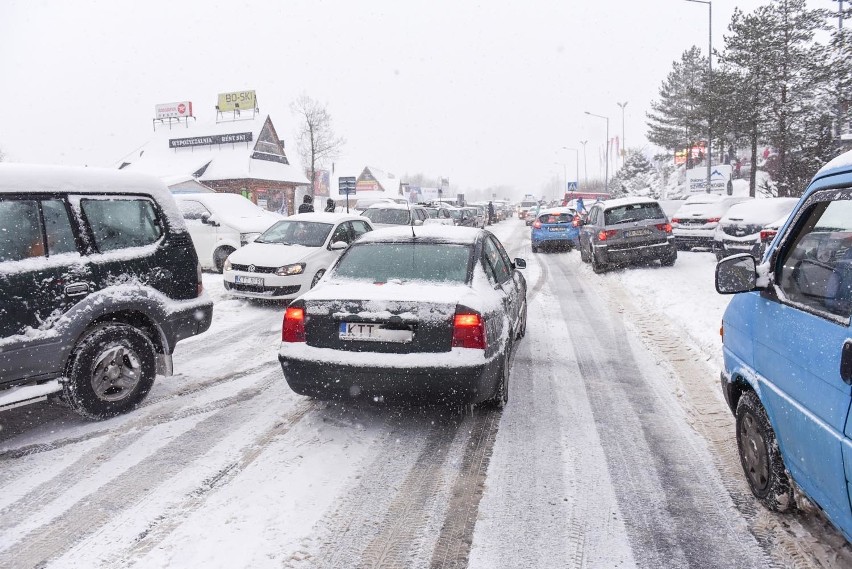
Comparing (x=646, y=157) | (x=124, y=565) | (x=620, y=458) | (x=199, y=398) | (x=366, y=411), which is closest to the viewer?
(x=124, y=565)

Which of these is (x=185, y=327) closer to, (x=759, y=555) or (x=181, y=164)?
(x=759, y=555)

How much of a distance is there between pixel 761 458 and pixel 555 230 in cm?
1782

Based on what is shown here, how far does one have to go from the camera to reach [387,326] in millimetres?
4223

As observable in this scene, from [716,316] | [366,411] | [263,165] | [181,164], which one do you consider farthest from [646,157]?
[366,411]

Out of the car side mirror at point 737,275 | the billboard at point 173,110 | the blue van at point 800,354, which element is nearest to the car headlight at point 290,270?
the blue van at point 800,354

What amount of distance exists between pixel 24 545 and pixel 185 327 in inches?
102

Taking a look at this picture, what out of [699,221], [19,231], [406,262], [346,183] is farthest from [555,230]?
[19,231]

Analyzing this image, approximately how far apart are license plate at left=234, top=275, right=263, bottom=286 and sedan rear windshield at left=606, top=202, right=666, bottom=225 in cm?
805

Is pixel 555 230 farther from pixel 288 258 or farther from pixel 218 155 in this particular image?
pixel 218 155

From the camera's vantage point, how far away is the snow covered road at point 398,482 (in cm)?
288

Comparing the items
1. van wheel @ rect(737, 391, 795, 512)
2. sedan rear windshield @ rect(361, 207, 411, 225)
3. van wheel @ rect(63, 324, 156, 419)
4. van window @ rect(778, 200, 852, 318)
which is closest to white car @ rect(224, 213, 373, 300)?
van wheel @ rect(63, 324, 156, 419)

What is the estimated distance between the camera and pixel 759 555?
283 cm

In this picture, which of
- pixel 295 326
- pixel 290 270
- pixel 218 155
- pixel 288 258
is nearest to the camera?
pixel 295 326

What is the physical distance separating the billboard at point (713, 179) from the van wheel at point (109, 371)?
109ft
